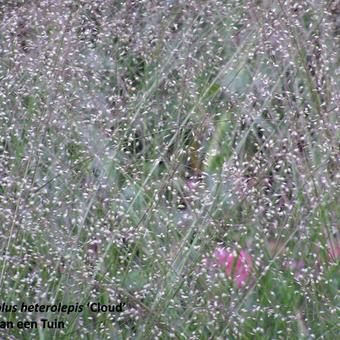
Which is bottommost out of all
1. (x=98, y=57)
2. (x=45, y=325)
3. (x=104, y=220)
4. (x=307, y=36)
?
(x=45, y=325)

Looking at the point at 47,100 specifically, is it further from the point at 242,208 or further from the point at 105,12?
the point at 242,208

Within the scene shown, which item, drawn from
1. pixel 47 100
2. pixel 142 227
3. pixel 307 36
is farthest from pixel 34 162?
pixel 307 36

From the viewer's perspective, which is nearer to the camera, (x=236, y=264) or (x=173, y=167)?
(x=236, y=264)

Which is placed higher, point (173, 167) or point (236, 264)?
point (173, 167)

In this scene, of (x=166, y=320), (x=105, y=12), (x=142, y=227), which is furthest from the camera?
(x=105, y=12)

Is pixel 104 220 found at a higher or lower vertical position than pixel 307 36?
lower

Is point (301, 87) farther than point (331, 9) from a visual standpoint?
No
